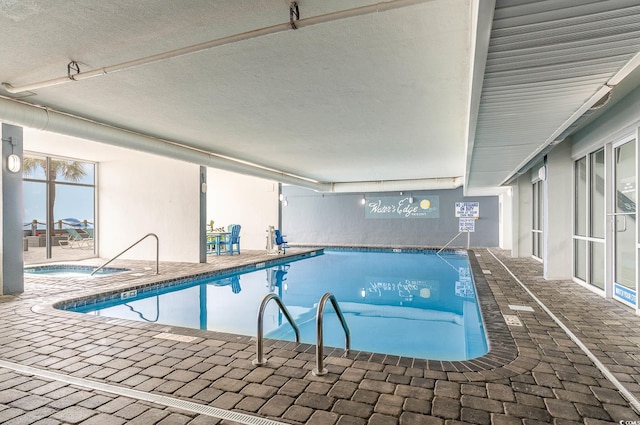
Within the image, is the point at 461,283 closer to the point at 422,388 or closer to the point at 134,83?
the point at 422,388

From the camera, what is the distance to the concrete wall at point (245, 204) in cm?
1229

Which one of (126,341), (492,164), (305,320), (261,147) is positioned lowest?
(305,320)

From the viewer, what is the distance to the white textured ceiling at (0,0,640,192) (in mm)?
2039

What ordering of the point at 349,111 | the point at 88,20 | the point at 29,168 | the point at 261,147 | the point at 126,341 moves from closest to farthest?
the point at 88,20 < the point at 126,341 < the point at 349,111 < the point at 261,147 < the point at 29,168

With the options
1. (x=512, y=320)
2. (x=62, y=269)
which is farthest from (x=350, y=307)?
(x=62, y=269)

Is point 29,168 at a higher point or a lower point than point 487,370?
higher

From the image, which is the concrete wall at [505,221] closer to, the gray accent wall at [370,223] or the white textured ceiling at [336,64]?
the gray accent wall at [370,223]

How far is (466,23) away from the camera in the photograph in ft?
8.58

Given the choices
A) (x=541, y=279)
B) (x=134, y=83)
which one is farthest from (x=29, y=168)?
(x=541, y=279)

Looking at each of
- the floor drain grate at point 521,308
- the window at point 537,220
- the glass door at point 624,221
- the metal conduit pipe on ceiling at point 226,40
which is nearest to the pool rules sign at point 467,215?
the window at point 537,220

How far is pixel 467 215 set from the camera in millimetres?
13586

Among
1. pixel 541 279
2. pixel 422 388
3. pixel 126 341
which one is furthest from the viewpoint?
pixel 541 279

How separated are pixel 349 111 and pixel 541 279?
168 inches

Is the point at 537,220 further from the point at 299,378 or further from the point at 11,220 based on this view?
the point at 11,220
